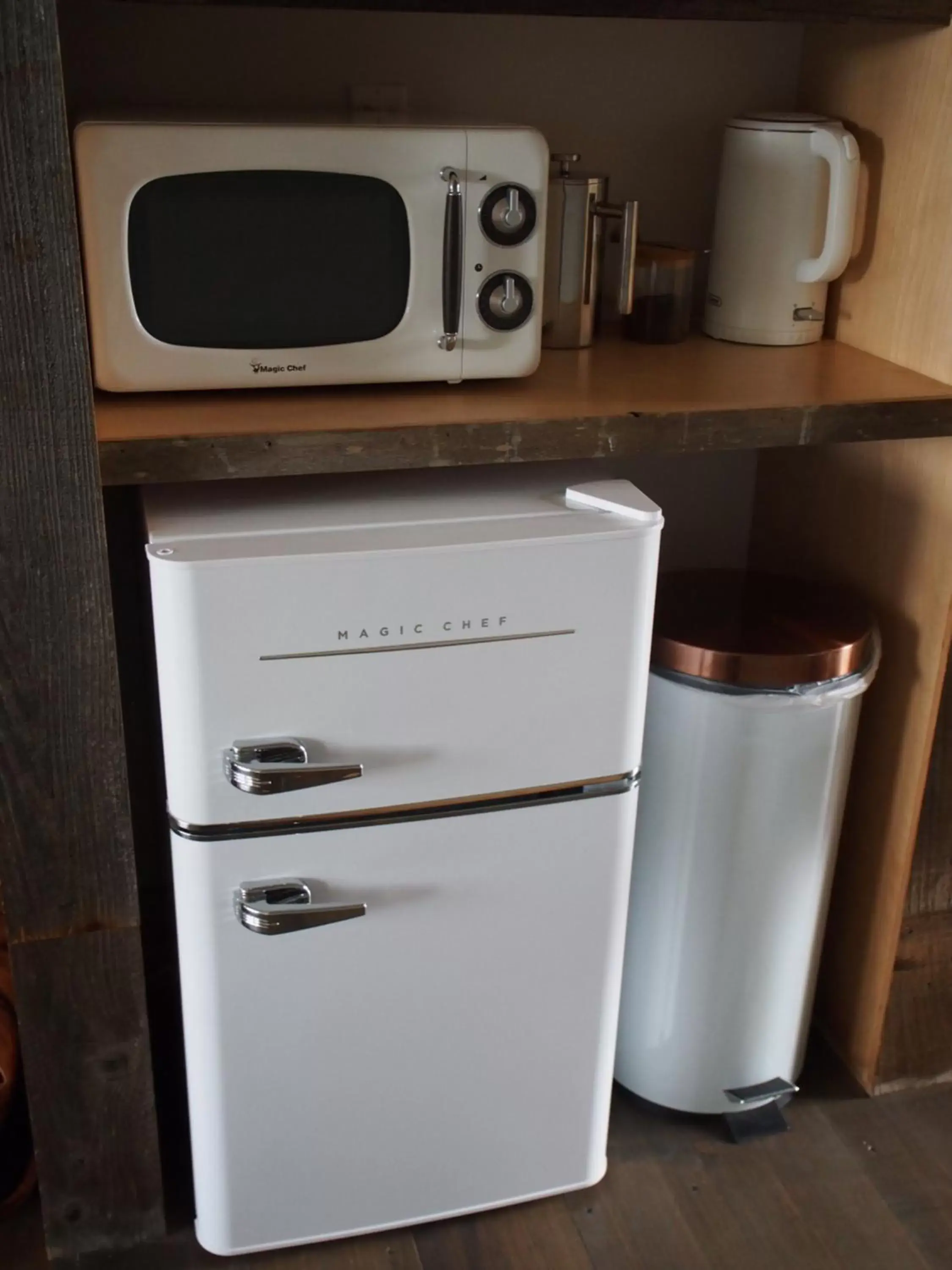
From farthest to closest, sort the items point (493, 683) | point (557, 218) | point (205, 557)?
point (557, 218) < point (493, 683) < point (205, 557)

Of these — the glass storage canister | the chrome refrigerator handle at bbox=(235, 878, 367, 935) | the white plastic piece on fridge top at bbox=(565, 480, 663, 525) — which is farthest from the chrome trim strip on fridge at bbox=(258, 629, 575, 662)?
the glass storage canister

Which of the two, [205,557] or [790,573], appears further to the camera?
[790,573]

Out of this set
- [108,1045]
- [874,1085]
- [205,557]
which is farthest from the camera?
[874,1085]

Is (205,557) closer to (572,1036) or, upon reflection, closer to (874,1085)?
(572,1036)

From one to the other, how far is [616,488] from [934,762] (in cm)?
58

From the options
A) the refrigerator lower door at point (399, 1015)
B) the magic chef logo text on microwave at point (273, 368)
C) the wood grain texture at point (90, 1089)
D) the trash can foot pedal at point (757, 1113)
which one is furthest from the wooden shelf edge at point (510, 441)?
the trash can foot pedal at point (757, 1113)

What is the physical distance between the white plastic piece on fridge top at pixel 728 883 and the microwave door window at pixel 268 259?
0.56 metres

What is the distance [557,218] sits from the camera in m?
1.49

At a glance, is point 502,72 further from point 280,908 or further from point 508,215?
point 280,908

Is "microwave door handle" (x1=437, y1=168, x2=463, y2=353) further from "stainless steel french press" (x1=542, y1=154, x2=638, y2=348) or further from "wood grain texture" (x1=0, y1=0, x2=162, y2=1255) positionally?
"wood grain texture" (x1=0, y1=0, x2=162, y2=1255)

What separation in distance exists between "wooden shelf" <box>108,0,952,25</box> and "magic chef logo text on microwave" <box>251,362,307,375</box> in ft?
1.21

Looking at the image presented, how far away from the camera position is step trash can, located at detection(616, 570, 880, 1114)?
147cm

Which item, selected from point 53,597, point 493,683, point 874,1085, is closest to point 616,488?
point 493,683

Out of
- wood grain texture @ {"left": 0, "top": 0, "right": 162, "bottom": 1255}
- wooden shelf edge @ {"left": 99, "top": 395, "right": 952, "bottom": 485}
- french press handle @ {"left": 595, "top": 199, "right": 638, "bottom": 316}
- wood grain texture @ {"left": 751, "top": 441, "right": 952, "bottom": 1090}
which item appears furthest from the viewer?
wood grain texture @ {"left": 751, "top": 441, "right": 952, "bottom": 1090}
